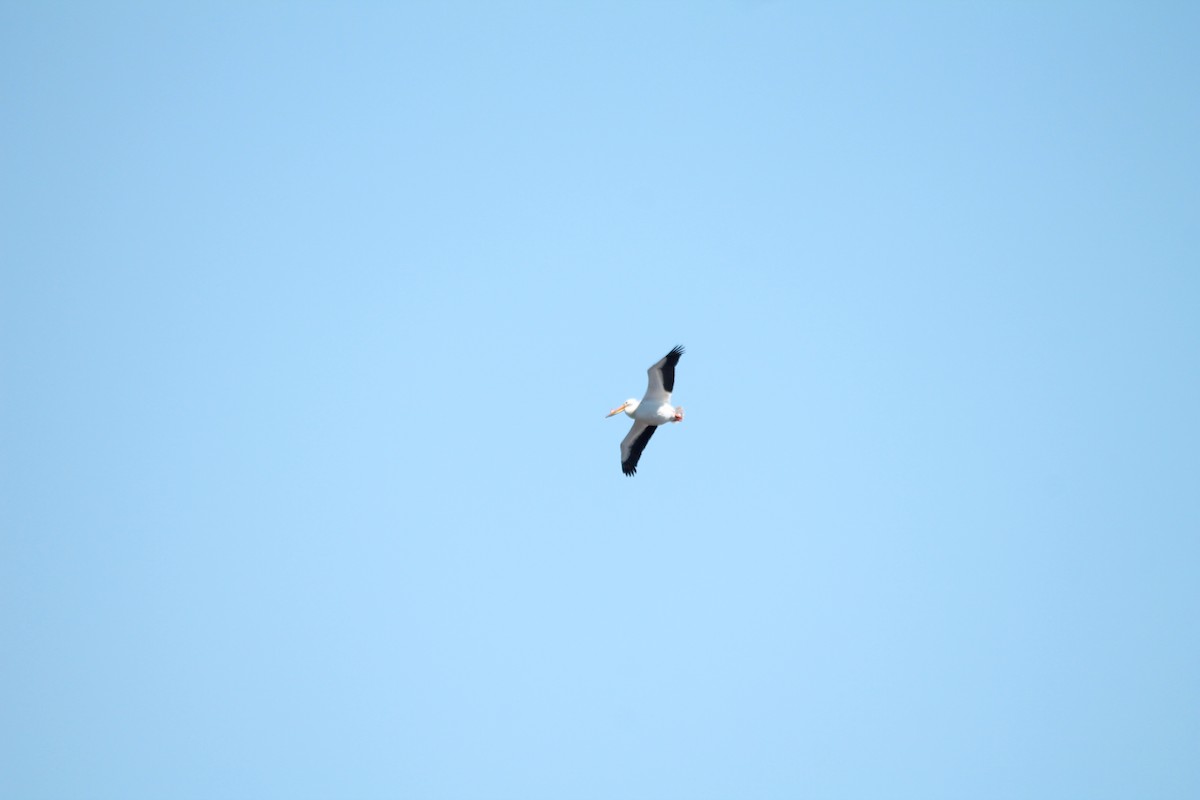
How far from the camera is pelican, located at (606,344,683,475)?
3712 cm

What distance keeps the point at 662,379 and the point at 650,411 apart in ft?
3.63

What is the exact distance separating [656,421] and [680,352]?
79.9 inches

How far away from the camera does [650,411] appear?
38156 millimetres

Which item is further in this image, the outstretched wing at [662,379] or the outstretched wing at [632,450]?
the outstretched wing at [632,450]

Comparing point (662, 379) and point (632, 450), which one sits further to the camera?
point (632, 450)

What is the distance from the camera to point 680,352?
37.1 metres

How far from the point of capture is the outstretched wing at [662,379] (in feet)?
121

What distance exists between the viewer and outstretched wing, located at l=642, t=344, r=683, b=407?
3694cm

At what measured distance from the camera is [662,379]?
123 feet

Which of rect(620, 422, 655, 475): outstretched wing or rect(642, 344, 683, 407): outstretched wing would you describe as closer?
rect(642, 344, 683, 407): outstretched wing

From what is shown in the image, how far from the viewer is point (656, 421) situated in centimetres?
3834

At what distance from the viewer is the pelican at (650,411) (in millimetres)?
37125
